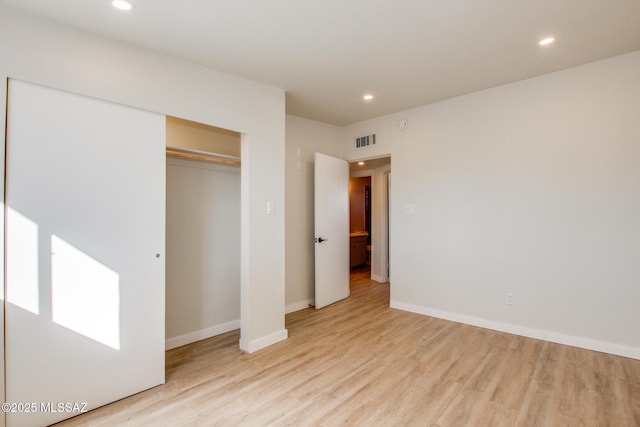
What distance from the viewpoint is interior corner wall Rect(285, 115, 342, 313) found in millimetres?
3969

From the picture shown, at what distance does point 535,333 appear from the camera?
299 centimetres

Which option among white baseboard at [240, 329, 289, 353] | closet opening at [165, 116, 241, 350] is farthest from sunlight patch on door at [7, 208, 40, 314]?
white baseboard at [240, 329, 289, 353]

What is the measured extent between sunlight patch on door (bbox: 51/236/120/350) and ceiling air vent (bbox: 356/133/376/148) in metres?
3.50

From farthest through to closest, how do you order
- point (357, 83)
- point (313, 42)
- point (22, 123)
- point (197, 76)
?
point (357, 83)
point (197, 76)
point (313, 42)
point (22, 123)

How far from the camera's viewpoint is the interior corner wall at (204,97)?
184cm

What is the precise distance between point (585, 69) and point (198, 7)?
3.42 metres

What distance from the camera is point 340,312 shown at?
3863mm

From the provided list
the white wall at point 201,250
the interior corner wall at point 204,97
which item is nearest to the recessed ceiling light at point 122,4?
the interior corner wall at point 204,97

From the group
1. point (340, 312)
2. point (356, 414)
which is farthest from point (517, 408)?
point (340, 312)

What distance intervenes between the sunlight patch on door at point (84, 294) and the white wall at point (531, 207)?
3218 millimetres

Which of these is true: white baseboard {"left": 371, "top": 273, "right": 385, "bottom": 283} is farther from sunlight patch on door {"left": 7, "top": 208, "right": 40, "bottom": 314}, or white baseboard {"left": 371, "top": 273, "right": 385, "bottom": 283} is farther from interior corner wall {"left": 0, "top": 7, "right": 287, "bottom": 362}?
sunlight patch on door {"left": 7, "top": 208, "right": 40, "bottom": 314}

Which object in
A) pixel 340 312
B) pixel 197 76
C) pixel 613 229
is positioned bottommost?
pixel 340 312

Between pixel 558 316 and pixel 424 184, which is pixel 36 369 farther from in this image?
pixel 558 316

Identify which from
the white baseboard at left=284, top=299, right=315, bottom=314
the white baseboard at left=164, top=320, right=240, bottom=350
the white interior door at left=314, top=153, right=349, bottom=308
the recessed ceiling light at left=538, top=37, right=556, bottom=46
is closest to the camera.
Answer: the recessed ceiling light at left=538, top=37, right=556, bottom=46
